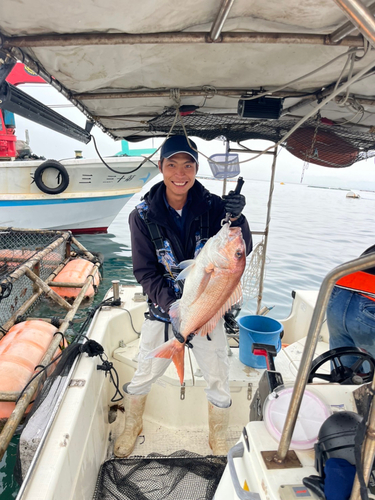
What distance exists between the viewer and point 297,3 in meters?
1.55

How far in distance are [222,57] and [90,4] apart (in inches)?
39.6

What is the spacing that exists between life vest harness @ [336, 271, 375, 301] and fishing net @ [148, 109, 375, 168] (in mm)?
1977

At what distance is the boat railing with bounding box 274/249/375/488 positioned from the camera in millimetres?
957

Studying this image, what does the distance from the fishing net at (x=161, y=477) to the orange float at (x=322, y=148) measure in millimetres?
3779

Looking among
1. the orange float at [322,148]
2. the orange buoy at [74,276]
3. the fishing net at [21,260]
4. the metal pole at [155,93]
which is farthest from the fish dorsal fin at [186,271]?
the orange buoy at [74,276]

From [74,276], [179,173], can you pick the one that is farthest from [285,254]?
[179,173]

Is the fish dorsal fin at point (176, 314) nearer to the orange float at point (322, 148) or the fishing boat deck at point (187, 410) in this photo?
the fishing boat deck at point (187, 410)

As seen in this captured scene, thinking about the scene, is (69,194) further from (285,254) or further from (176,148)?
(176,148)

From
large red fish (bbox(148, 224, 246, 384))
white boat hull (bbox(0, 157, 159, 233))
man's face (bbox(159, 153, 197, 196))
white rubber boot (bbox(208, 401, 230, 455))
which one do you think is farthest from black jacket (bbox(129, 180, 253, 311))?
white boat hull (bbox(0, 157, 159, 233))

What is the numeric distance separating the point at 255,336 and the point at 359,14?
3.24 meters

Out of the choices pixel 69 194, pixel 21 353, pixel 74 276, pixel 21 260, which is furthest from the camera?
pixel 69 194

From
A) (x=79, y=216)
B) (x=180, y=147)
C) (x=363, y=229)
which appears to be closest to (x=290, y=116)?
(x=180, y=147)

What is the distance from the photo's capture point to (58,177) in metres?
12.9

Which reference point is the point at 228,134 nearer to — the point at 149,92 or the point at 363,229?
the point at 149,92
